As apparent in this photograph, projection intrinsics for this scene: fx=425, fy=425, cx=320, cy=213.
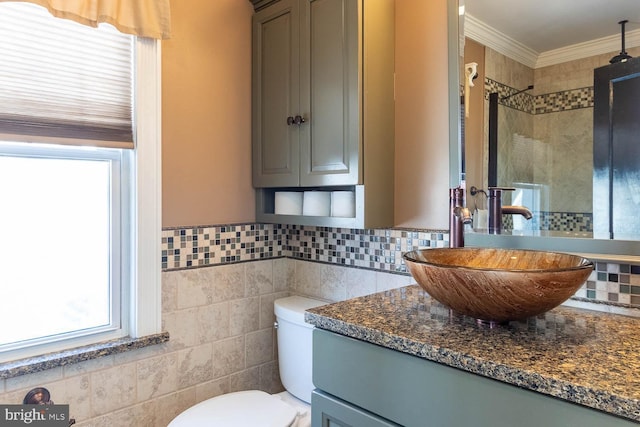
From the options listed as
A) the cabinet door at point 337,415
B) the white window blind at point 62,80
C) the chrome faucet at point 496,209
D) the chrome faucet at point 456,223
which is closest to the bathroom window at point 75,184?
the white window blind at point 62,80

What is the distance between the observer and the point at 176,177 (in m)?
1.71

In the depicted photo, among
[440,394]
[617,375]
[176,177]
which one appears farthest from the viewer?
[176,177]

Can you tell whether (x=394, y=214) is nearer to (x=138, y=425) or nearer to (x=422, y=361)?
(x=422, y=361)

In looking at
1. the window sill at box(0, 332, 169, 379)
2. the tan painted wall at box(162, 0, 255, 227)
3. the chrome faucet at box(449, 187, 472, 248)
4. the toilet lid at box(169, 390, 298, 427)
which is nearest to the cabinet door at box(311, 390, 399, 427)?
the toilet lid at box(169, 390, 298, 427)

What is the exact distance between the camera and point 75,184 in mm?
1548

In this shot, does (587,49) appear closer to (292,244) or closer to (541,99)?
(541,99)

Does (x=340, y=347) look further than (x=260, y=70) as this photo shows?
No

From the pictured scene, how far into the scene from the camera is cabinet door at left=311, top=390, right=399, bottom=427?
941 mm

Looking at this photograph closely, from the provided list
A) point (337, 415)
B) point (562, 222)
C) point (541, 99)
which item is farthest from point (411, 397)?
point (541, 99)

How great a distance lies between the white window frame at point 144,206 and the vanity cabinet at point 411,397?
84cm

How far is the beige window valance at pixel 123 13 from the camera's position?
4.47 feet

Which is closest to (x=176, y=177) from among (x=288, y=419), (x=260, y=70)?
(x=260, y=70)

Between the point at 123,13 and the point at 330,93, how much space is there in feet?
2.54

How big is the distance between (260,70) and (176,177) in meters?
0.62
